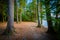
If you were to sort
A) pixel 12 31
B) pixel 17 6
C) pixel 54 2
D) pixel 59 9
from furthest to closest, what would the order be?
pixel 17 6, pixel 12 31, pixel 54 2, pixel 59 9

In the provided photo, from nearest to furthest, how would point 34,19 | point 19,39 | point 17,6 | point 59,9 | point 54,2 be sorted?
point 59,9, point 54,2, point 19,39, point 17,6, point 34,19

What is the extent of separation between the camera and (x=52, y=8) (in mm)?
6012

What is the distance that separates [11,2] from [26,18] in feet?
45.9

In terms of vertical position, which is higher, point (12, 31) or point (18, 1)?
point (18, 1)

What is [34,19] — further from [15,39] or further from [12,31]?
[15,39]

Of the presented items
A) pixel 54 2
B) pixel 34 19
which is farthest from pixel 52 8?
pixel 34 19

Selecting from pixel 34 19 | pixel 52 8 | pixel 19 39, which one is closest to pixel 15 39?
pixel 19 39

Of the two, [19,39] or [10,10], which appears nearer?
[19,39]

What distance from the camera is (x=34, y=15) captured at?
24.0m

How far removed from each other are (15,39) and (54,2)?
13.0ft

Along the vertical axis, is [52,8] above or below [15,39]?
above

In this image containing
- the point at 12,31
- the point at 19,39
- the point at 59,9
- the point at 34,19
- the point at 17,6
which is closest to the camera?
the point at 59,9

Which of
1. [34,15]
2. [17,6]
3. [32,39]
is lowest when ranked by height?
[32,39]

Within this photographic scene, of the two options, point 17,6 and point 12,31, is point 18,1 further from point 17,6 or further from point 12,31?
point 12,31
